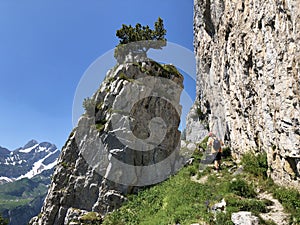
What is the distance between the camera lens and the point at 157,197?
22.0 meters

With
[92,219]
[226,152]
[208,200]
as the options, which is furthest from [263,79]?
[92,219]

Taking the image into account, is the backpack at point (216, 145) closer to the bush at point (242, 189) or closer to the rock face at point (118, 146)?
the rock face at point (118, 146)

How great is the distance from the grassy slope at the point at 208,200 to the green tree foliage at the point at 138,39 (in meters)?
23.7

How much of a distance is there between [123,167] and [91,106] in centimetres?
1113

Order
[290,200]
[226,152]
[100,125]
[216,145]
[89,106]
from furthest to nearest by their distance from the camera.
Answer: [89,106] < [100,125] < [226,152] < [216,145] < [290,200]

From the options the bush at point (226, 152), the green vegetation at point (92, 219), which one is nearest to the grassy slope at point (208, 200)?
the green vegetation at point (92, 219)

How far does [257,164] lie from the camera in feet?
57.8

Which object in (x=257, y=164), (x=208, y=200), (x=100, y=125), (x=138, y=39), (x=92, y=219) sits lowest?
(x=92, y=219)

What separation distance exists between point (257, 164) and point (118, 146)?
15.7 m

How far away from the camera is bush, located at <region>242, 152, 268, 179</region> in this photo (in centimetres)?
1654

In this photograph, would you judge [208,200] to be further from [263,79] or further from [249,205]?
[263,79]

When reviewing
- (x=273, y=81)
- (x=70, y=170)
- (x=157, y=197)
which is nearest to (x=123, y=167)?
(x=157, y=197)

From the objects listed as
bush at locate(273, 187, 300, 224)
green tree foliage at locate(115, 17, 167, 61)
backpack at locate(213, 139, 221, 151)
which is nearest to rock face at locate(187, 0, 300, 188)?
bush at locate(273, 187, 300, 224)

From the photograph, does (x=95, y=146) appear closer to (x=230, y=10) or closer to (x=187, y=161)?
(x=187, y=161)
